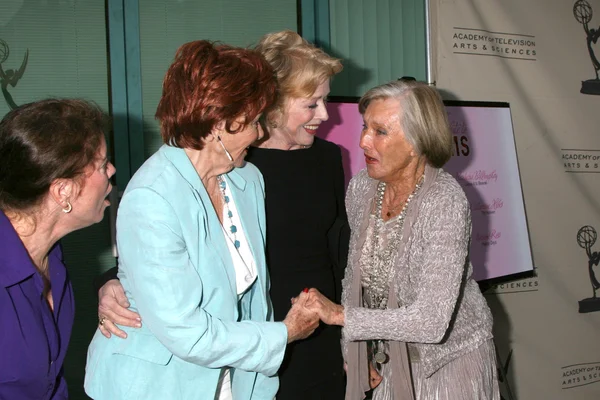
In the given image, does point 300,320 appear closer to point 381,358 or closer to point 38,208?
point 381,358

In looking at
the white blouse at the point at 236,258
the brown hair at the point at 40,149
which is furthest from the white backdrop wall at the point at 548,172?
the brown hair at the point at 40,149

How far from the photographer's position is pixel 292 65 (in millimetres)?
1996

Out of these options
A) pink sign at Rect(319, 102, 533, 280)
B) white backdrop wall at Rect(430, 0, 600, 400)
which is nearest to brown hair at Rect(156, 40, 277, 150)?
pink sign at Rect(319, 102, 533, 280)

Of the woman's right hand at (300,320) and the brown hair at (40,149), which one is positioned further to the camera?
the woman's right hand at (300,320)

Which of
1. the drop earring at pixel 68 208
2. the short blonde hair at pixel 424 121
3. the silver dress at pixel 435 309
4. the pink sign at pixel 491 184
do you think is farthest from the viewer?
the pink sign at pixel 491 184

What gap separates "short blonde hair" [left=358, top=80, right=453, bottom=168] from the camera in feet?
6.52

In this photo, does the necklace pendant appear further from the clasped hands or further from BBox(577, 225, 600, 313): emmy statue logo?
BBox(577, 225, 600, 313): emmy statue logo

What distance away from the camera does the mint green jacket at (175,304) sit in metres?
1.46

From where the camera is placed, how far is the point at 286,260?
2.02 m

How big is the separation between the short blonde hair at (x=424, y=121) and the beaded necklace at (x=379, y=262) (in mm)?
108

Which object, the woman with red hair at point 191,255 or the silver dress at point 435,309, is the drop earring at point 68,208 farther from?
the silver dress at point 435,309

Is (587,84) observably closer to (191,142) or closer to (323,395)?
(323,395)

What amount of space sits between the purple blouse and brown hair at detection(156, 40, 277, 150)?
1.54 ft

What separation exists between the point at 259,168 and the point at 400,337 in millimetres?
698
